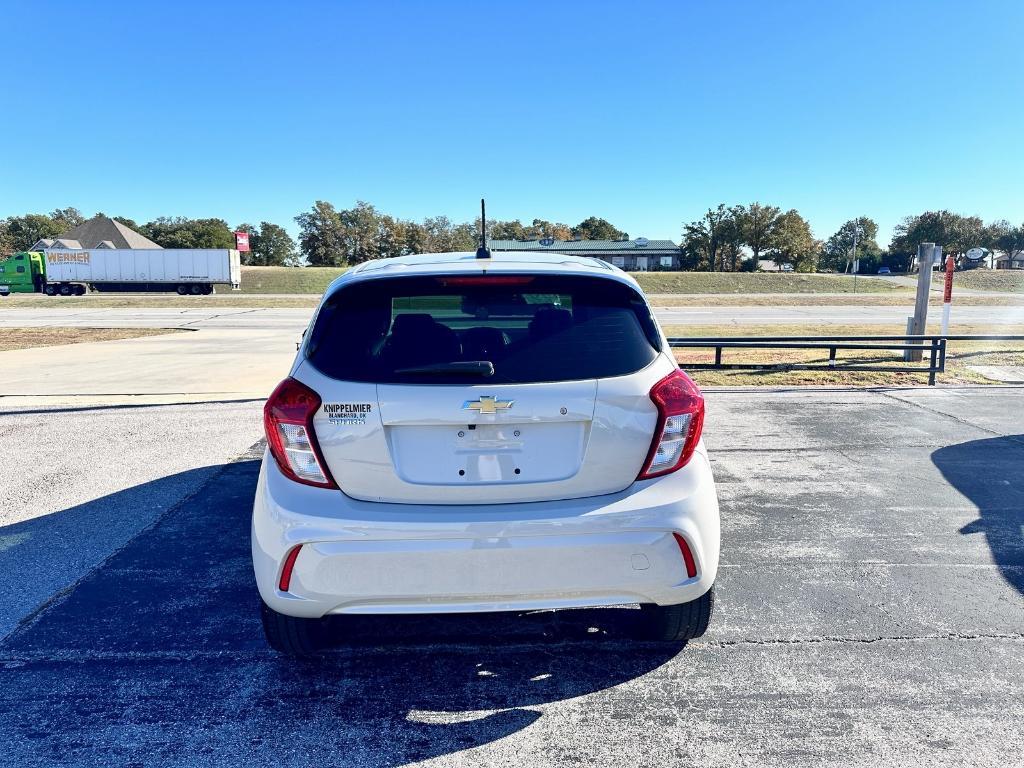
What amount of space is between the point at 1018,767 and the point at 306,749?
96.7 inches

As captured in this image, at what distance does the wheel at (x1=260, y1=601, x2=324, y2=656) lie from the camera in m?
2.86

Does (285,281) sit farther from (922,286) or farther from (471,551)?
(471,551)

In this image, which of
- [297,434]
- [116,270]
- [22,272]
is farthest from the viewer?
[116,270]

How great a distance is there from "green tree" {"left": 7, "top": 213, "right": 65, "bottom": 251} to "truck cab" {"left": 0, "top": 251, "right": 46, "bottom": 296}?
58254mm

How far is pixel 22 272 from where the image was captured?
159 ft

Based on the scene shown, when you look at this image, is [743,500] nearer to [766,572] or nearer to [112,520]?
[766,572]

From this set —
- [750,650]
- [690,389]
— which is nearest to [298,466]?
[690,389]

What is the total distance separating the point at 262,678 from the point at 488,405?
1.56 m

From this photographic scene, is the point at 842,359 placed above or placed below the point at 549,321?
below

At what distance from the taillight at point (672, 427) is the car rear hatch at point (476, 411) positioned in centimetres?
4

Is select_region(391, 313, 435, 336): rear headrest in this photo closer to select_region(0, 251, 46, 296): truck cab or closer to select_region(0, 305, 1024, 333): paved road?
select_region(0, 305, 1024, 333): paved road

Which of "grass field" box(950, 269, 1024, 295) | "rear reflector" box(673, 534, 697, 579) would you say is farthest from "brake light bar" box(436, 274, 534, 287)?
"grass field" box(950, 269, 1024, 295)

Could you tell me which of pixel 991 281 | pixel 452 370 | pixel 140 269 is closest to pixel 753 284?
pixel 991 281

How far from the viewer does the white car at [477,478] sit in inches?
101
